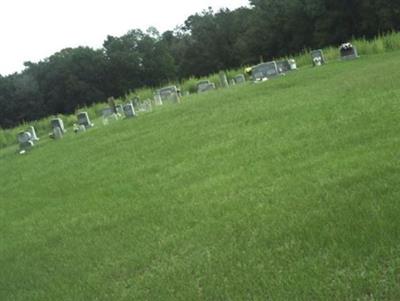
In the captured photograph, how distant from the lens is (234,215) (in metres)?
5.84

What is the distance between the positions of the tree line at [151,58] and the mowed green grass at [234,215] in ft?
141

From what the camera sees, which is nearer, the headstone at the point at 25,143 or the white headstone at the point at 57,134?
the headstone at the point at 25,143

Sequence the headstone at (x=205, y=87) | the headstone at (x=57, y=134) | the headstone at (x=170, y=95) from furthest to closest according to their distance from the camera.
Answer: the headstone at (x=205, y=87) → the headstone at (x=170, y=95) → the headstone at (x=57, y=134)

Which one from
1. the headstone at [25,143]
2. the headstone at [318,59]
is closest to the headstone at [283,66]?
the headstone at [318,59]

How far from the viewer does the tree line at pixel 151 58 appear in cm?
5622

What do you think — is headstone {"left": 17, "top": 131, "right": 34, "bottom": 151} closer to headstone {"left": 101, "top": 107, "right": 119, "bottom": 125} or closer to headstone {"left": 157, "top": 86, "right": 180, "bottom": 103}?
headstone {"left": 101, "top": 107, "right": 119, "bottom": 125}

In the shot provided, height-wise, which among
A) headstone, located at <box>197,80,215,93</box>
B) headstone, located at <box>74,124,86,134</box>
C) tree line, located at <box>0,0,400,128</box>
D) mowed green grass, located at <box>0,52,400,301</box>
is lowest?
→ mowed green grass, located at <box>0,52,400,301</box>

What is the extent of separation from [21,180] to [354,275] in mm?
11121

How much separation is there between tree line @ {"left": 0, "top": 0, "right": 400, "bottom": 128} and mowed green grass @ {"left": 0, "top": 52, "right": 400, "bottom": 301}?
43079mm

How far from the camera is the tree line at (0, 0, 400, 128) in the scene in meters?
56.2

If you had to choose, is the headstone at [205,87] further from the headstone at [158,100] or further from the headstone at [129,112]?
the headstone at [129,112]

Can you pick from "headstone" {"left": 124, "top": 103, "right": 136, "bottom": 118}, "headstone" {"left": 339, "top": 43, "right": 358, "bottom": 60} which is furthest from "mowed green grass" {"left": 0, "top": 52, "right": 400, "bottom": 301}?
"headstone" {"left": 339, "top": 43, "right": 358, "bottom": 60}

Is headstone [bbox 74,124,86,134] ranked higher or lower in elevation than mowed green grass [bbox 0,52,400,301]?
higher

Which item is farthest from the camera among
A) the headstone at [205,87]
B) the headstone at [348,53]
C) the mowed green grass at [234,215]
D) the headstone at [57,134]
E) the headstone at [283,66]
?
the headstone at [205,87]
